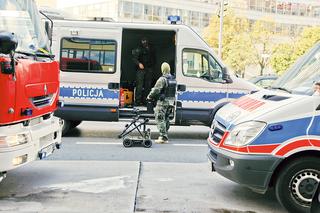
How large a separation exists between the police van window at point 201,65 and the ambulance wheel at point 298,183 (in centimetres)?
620

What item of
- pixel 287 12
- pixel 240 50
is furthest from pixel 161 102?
pixel 287 12

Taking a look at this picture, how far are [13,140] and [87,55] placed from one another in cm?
615

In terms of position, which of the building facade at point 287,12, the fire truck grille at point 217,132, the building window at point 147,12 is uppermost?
the building facade at point 287,12

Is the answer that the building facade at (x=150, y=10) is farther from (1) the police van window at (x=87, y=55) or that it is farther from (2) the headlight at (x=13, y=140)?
(2) the headlight at (x=13, y=140)

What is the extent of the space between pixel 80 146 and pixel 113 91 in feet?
5.62

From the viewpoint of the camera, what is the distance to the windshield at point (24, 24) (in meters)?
6.36

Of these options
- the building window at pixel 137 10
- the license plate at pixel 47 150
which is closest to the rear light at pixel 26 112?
A: the license plate at pixel 47 150

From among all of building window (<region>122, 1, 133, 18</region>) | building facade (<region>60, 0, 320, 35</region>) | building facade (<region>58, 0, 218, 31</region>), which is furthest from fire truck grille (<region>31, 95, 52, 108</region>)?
building window (<region>122, 1, 133, 18</region>)

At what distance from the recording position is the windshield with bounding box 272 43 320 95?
627cm

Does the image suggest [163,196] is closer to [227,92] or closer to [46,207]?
[46,207]

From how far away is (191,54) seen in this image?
11836mm

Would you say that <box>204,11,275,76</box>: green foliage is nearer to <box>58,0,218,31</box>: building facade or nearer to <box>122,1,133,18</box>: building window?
<box>58,0,218,31</box>: building facade

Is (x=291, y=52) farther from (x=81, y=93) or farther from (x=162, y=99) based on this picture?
(x=81, y=93)

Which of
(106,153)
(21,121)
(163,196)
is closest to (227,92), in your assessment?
(106,153)
